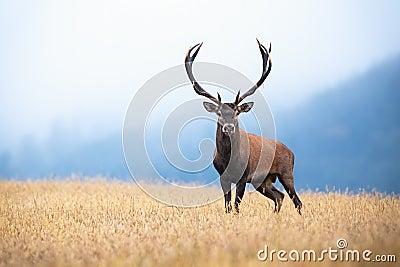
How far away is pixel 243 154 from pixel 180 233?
3.34 m

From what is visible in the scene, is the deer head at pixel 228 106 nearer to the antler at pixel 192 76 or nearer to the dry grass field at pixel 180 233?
the antler at pixel 192 76

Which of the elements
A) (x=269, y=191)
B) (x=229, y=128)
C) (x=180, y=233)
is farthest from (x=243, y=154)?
(x=180, y=233)

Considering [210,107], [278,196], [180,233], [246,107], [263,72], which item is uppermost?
[263,72]

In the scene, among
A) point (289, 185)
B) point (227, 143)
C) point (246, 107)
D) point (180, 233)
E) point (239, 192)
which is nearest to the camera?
point (180, 233)

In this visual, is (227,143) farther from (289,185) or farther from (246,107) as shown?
(289,185)

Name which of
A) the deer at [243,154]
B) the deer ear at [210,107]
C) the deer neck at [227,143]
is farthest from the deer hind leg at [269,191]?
the deer ear at [210,107]

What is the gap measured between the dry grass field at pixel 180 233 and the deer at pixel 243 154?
1.59 ft

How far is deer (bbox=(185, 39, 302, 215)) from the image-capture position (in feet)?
34.6

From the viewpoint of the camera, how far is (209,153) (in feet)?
38.0

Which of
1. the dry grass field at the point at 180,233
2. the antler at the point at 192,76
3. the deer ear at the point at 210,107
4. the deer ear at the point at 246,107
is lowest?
the dry grass field at the point at 180,233

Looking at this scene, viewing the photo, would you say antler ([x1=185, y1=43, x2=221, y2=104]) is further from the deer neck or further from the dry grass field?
the dry grass field

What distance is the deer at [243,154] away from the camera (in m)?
10.5

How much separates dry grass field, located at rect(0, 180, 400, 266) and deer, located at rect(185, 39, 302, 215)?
49 centimetres

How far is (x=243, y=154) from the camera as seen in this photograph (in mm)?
10875
